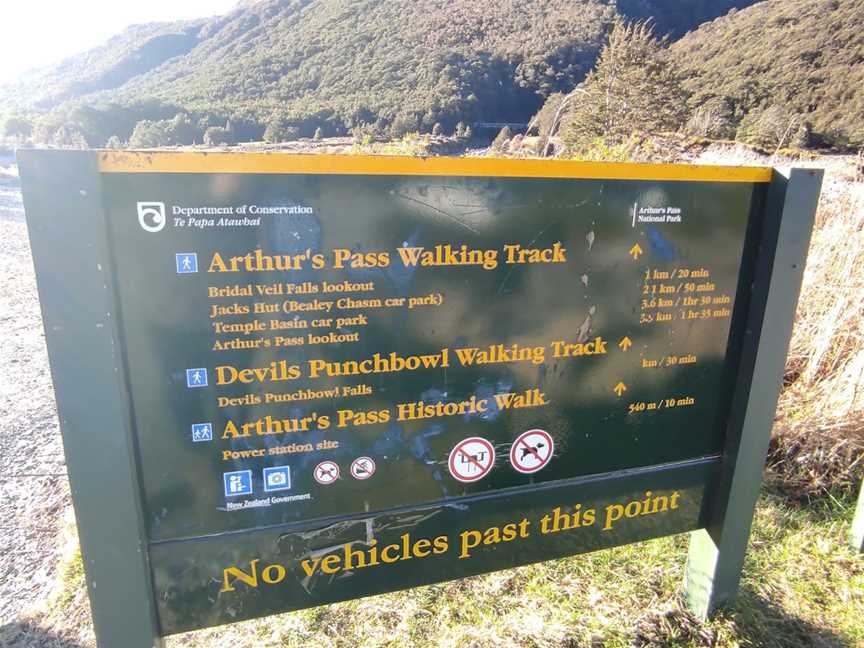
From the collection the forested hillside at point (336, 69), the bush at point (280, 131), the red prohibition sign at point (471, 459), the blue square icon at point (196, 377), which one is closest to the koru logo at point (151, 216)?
the blue square icon at point (196, 377)

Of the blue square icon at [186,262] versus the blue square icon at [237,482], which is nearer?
the blue square icon at [186,262]

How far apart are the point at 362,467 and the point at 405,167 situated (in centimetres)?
90

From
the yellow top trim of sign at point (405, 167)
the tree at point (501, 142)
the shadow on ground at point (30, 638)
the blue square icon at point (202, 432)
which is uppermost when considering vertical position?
the tree at point (501, 142)

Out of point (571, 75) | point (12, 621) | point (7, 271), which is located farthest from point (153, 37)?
point (12, 621)

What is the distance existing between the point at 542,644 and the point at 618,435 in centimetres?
92

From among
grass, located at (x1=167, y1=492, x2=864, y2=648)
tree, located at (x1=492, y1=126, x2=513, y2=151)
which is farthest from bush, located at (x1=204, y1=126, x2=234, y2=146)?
grass, located at (x1=167, y1=492, x2=864, y2=648)

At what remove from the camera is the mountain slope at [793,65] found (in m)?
33.7

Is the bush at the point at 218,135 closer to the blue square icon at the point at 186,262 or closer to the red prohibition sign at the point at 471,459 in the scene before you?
the blue square icon at the point at 186,262

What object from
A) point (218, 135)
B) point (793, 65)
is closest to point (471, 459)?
point (218, 135)

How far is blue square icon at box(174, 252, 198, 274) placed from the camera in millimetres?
1326

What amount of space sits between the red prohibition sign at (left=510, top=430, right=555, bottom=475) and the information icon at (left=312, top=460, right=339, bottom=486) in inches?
23.3

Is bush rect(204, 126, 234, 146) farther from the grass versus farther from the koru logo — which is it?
the koru logo

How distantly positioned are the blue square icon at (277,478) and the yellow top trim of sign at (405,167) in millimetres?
839

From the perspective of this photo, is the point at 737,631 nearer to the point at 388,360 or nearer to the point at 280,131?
the point at 388,360
